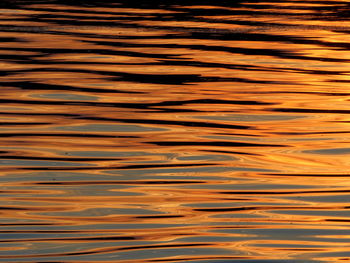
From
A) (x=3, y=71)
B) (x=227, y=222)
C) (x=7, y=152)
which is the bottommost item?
(x=227, y=222)

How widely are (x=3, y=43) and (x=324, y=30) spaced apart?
15.8 feet

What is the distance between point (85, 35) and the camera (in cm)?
1416

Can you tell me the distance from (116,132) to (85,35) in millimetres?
5755

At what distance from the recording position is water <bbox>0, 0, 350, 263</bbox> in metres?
6.00

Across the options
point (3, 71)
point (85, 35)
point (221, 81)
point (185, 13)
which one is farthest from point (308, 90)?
point (185, 13)

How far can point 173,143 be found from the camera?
8.33 metres

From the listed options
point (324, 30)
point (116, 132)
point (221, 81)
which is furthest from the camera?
point (324, 30)

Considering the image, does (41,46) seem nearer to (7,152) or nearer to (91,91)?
(91,91)

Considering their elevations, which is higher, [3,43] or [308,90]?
[3,43]

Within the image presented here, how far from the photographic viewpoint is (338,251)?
19.0 ft

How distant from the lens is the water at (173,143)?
6.00 meters

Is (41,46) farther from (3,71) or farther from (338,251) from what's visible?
(338,251)

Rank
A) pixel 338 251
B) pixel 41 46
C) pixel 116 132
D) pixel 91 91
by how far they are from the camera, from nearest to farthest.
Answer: pixel 338 251
pixel 116 132
pixel 91 91
pixel 41 46

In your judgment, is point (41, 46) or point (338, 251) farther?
point (41, 46)
